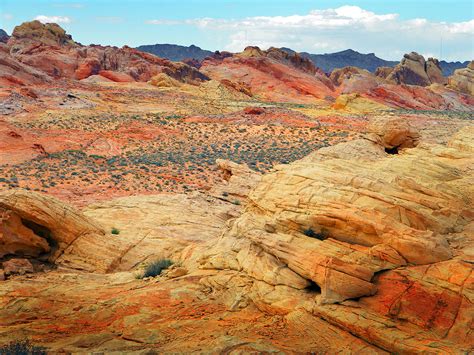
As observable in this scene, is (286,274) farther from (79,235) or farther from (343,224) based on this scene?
(79,235)

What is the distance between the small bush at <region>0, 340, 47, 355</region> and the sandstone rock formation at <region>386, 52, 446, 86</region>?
370 feet

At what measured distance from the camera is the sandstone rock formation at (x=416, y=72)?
114 meters

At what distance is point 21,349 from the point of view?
29.3ft

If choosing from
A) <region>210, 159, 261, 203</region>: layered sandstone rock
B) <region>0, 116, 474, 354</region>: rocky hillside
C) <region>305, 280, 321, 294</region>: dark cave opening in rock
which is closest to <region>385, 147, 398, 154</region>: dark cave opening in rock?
<region>0, 116, 474, 354</region>: rocky hillside

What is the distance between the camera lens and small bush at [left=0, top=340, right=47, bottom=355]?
8.83 metres

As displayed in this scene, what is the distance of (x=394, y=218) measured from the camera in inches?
432

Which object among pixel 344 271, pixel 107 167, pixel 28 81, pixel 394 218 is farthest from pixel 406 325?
pixel 28 81

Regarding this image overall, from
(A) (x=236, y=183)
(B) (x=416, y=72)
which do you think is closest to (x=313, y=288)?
(A) (x=236, y=183)

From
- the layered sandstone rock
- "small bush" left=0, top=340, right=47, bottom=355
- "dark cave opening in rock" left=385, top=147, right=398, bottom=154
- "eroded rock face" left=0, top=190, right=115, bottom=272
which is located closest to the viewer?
"small bush" left=0, top=340, right=47, bottom=355

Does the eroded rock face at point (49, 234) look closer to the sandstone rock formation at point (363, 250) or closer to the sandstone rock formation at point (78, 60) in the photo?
the sandstone rock formation at point (363, 250)

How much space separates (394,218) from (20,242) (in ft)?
35.6

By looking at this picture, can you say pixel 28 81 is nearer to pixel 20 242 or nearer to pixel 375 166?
pixel 20 242

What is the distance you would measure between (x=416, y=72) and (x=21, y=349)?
12030 cm

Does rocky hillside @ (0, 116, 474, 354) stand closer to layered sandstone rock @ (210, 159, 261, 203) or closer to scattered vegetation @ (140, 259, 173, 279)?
scattered vegetation @ (140, 259, 173, 279)
